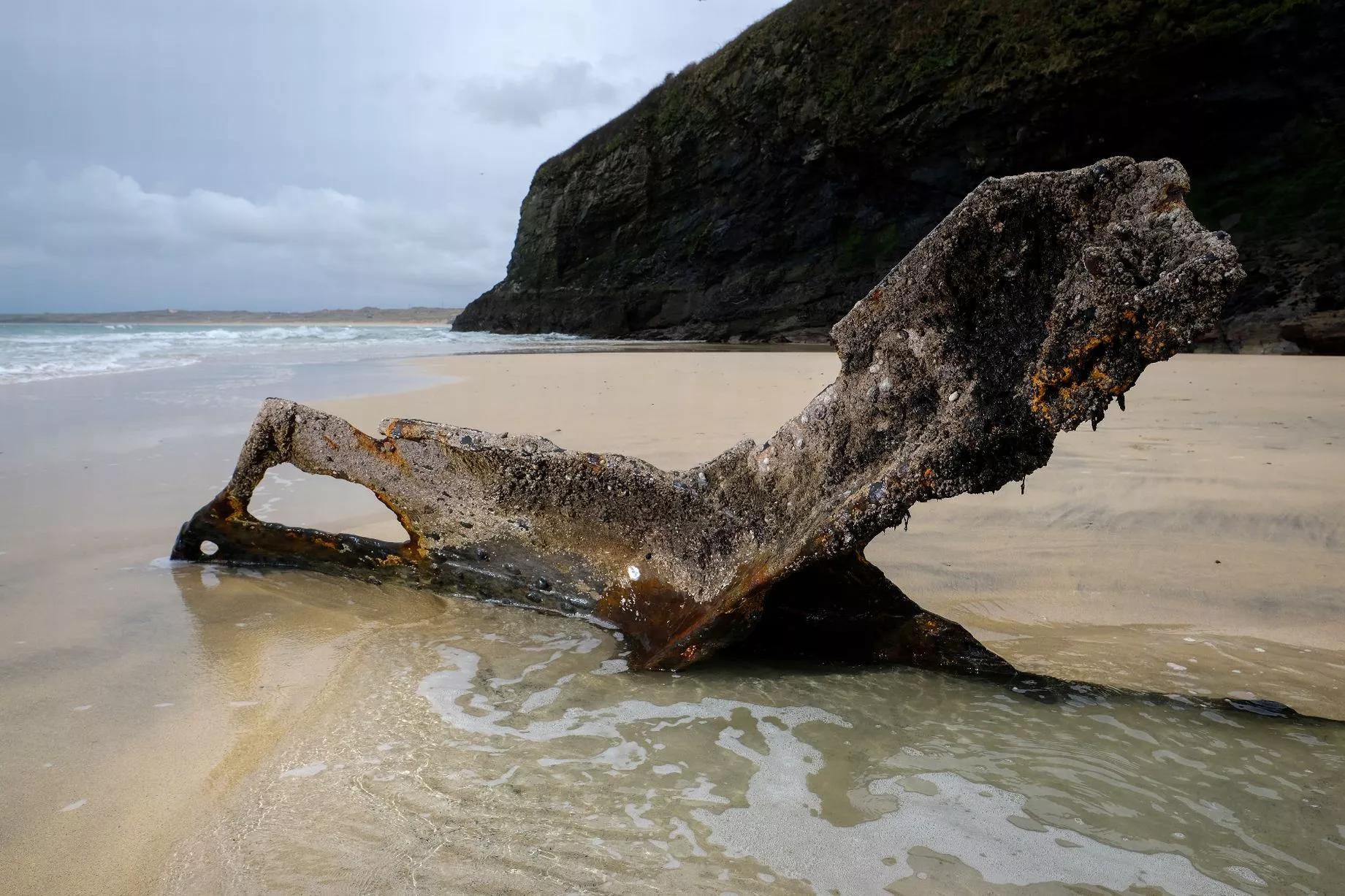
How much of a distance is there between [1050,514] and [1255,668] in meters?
1.38

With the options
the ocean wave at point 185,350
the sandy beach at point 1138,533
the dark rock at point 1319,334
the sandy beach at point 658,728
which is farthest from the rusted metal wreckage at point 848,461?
the dark rock at point 1319,334

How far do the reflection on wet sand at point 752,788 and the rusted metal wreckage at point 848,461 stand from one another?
0.21m

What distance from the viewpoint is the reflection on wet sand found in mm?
1414

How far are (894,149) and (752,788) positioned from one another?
21840 mm

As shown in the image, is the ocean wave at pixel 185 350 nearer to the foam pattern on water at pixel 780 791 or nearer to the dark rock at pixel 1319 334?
the foam pattern on water at pixel 780 791

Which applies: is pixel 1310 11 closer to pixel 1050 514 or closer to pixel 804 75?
pixel 804 75

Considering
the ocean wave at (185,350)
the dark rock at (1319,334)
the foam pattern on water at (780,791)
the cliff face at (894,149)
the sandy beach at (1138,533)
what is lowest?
the foam pattern on water at (780,791)

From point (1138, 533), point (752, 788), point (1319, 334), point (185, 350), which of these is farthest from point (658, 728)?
point (185, 350)

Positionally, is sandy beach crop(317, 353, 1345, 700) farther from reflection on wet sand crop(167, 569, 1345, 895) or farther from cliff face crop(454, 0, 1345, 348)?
cliff face crop(454, 0, 1345, 348)

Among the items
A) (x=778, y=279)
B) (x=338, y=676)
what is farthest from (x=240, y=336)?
(x=338, y=676)

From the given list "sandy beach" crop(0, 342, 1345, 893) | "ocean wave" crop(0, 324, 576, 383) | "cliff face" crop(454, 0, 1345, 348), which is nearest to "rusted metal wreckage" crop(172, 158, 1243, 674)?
"sandy beach" crop(0, 342, 1345, 893)

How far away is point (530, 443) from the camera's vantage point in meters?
2.68

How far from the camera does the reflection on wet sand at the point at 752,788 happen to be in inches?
55.7

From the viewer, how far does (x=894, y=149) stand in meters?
21.1
